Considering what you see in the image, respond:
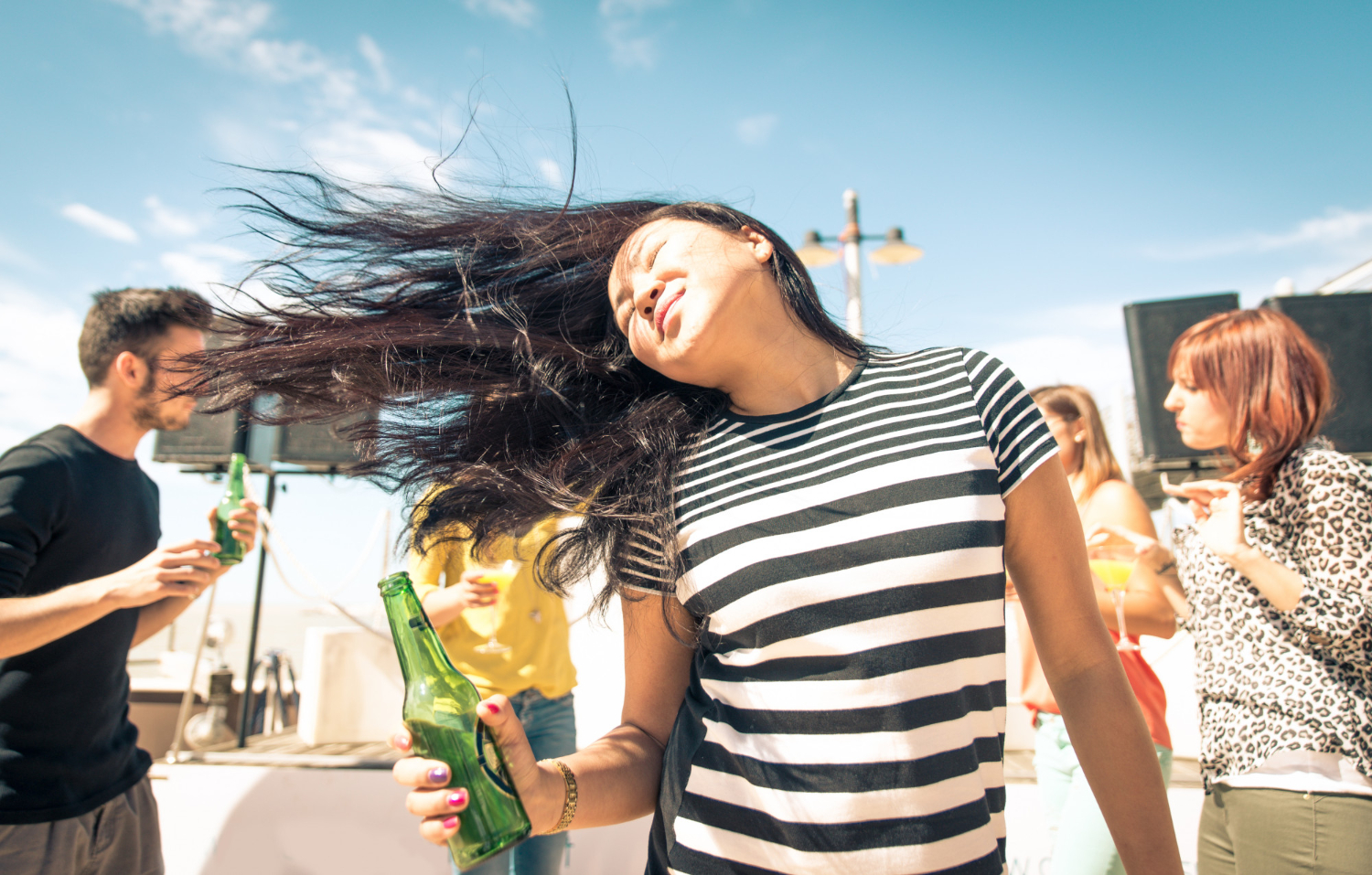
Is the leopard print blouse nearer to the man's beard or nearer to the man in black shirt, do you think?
the man in black shirt

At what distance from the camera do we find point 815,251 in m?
8.01

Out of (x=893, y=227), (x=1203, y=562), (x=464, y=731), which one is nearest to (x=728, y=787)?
(x=464, y=731)

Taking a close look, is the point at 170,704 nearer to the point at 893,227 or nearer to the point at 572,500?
the point at 572,500

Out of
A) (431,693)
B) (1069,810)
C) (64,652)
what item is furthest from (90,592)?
(1069,810)

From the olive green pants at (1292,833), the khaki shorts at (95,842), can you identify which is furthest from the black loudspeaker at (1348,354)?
the khaki shorts at (95,842)

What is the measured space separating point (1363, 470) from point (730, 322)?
57.1 inches

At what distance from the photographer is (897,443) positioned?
106 cm

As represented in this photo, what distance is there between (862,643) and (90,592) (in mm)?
1932

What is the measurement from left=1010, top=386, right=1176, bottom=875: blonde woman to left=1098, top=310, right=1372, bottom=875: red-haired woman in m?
0.30

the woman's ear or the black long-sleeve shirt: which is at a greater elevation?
the woman's ear

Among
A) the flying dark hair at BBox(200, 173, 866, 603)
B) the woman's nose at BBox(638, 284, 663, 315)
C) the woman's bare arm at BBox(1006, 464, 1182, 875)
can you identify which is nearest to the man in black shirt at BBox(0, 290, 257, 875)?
the flying dark hair at BBox(200, 173, 866, 603)

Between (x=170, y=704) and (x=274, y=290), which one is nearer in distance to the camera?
(x=274, y=290)

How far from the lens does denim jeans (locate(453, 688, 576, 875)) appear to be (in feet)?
8.06

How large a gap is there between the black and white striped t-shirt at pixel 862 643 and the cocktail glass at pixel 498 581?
146 cm
